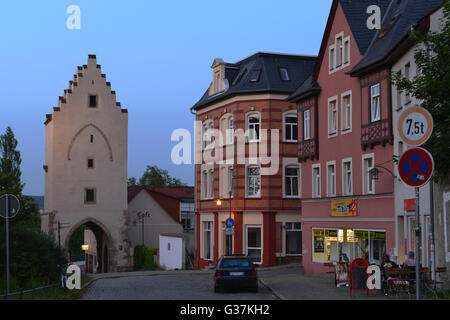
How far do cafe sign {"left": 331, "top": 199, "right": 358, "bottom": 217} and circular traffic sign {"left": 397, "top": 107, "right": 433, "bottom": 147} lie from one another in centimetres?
2135

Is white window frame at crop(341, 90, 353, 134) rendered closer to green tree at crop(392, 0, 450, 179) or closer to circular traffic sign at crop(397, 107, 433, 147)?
green tree at crop(392, 0, 450, 179)

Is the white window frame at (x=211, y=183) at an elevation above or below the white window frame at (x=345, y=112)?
below

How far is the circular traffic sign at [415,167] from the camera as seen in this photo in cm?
1269

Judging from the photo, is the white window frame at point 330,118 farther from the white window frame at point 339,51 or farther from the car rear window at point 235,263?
the car rear window at point 235,263

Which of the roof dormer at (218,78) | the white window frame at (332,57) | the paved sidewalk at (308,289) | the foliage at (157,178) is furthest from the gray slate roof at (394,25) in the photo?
the foliage at (157,178)

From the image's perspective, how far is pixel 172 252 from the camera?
60531mm

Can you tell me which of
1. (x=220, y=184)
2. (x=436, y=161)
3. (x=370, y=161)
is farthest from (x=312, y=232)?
(x=436, y=161)

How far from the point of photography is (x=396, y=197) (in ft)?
98.0

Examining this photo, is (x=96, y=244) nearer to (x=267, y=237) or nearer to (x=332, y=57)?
(x=267, y=237)

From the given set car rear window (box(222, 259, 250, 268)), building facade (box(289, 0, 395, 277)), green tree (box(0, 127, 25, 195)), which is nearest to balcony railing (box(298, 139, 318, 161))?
building facade (box(289, 0, 395, 277))

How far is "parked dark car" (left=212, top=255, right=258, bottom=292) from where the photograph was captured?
27.9m

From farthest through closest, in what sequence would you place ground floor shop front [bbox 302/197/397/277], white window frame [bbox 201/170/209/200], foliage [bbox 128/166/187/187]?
foliage [bbox 128/166/187/187]
white window frame [bbox 201/170/209/200]
ground floor shop front [bbox 302/197/397/277]

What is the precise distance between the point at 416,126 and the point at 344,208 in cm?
2257

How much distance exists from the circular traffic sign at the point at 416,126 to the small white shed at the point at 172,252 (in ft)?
150
